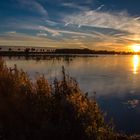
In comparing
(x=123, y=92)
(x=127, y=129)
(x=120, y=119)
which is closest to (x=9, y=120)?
(x=127, y=129)

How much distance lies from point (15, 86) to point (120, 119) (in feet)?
26.7

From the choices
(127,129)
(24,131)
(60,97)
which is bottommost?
(127,129)

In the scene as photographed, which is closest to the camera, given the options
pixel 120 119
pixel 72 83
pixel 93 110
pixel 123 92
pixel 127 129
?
pixel 93 110

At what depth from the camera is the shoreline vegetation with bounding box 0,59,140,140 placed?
28.7ft

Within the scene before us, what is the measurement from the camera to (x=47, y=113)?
9.57 meters

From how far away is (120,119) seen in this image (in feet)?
55.5

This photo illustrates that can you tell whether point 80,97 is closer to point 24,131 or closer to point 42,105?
point 42,105

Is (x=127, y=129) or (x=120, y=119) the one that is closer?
(x=127, y=129)

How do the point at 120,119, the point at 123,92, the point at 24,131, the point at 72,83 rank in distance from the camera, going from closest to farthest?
the point at 24,131, the point at 72,83, the point at 120,119, the point at 123,92

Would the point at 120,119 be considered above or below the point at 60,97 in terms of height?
below

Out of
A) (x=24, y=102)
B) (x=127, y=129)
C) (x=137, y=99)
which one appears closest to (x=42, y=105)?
(x=24, y=102)

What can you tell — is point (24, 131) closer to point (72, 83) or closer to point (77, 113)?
point (77, 113)

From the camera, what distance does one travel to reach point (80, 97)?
952 centimetres

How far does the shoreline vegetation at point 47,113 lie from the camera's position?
873 centimetres
